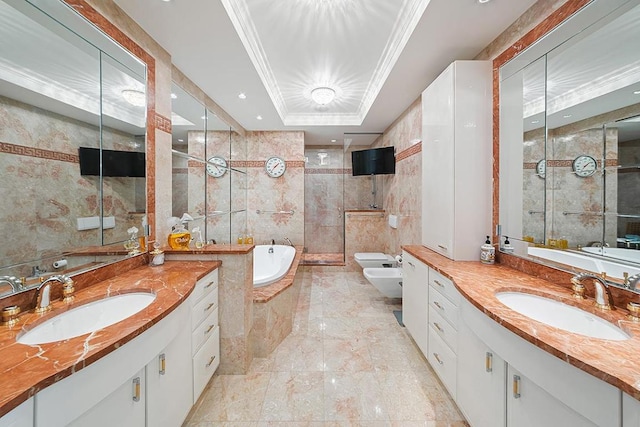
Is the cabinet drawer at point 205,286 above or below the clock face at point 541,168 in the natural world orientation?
below

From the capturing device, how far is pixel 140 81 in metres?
1.70

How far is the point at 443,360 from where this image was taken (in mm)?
1610

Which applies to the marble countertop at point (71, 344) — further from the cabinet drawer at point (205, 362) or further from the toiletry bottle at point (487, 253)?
the toiletry bottle at point (487, 253)

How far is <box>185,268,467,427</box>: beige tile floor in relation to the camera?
150 cm

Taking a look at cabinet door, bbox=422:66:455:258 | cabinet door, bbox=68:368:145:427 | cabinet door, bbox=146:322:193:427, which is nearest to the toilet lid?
cabinet door, bbox=422:66:455:258

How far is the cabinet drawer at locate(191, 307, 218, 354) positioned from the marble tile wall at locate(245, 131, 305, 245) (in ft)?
8.37

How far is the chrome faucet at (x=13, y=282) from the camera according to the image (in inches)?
37.4

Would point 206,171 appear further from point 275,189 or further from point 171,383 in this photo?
point 171,383

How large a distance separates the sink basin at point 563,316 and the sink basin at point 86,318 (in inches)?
77.5

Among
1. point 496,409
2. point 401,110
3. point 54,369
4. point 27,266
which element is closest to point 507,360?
point 496,409

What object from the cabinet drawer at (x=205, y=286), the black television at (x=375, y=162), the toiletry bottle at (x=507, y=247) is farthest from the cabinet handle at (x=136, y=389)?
the black television at (x=375, y=162)

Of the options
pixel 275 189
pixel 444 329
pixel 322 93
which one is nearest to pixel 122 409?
pixel 444 329

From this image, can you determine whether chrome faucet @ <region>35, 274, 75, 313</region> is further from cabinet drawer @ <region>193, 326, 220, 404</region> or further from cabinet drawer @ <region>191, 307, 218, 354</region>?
cabinet drawer @ <region>193, 326, 220, 404</region>

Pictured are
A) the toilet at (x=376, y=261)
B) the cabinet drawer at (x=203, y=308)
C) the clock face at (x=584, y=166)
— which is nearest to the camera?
the clock face at (x=584, y=166)
